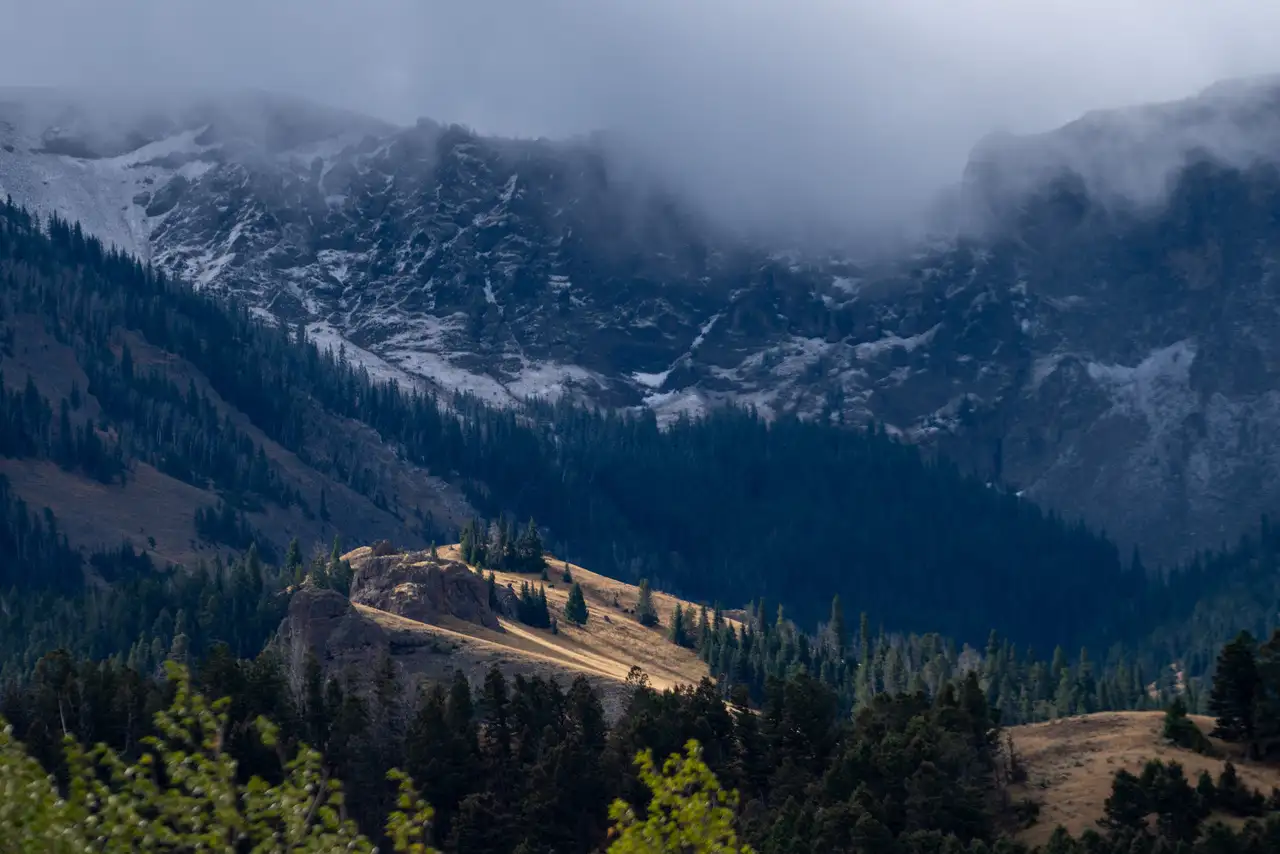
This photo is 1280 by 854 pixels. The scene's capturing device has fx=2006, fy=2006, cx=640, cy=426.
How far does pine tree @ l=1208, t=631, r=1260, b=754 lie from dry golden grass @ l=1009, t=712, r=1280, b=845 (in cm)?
127

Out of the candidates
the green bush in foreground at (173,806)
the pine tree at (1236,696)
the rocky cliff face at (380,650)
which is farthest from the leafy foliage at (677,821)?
the rocky cliff face at (380,650)

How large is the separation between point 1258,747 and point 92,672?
271 ft

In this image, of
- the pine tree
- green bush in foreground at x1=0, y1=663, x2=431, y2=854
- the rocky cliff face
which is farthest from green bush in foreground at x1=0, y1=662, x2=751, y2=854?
the rocky cliff face

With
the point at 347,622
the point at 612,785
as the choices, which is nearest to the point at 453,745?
the point at 612,785

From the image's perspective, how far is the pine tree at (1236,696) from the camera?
12925 cm

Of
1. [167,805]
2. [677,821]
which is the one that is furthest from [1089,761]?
[167,805]

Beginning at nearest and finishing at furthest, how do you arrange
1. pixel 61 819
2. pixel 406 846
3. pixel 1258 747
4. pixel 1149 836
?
pixel 61 819 → pixel 406 846 → pixel 1149 836 → pixel 1258 747

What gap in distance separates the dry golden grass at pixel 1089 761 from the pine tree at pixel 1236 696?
1270 mm

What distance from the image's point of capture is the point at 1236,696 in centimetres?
12975

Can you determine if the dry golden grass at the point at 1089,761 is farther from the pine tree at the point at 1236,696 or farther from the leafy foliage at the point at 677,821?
the leafy foliage at the point at 677,821

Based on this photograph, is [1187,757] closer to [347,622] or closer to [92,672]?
[92,672]

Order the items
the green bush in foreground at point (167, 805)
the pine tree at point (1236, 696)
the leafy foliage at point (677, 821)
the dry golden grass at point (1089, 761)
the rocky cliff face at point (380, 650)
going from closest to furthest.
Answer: the green bush in foreground at point (167, 805) < the leafy foliage at point (677, 821) < the dry golden grass at point (1089, 761) < the pine tree at point (1236, 696) < the rocky cliff face at point (380, 650)

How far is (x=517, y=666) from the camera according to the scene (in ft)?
624

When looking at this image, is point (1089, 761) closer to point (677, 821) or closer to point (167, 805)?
point (677, 821)
